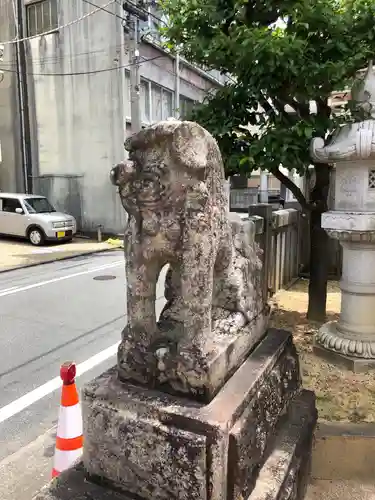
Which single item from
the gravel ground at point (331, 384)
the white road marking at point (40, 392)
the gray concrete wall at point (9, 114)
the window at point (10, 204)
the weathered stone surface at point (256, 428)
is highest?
the gray concrete wall at point (9, 114)

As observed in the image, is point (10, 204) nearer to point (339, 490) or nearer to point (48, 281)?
point (48, 281)

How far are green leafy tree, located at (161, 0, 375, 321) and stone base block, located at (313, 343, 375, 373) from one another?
5.45 ft

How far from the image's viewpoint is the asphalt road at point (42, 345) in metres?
2.85

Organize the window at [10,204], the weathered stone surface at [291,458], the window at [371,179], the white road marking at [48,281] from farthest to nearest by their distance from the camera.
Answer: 1. the window at [10,204]
2. the white road marking at [48,281]
3. the window at [371,179]
4. the weathered stone surface at [291,458]

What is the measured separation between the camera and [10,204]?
1375cm

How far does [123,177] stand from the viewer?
1735 mm

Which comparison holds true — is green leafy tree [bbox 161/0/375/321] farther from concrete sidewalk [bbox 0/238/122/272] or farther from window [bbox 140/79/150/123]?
window [bbox 140/79/150/123]

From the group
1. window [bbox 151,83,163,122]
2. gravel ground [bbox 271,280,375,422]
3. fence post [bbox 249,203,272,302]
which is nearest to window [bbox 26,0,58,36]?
window [bbox 151,83,163,122]

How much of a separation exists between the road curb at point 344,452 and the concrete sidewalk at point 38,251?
27.9 ft

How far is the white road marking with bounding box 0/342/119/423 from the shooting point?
3533 mm

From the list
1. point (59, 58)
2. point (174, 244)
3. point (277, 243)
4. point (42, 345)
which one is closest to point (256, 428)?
point (174, 244)

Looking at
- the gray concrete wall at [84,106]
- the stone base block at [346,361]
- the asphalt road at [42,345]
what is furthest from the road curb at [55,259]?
the stone base block at [346,361]

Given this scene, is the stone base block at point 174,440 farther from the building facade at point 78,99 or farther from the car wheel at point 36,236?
the building facade at point 78,99

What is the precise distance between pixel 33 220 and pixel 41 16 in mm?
7399
